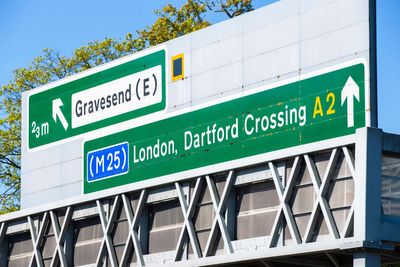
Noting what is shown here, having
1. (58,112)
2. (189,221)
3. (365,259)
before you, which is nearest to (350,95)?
(365,259)

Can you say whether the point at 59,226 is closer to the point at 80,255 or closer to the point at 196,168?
the point at 80,255

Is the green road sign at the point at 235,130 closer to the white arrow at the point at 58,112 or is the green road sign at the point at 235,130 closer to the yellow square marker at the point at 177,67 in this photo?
the yellow square marker at the point at 177,67

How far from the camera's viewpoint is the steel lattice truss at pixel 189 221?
75.5ft

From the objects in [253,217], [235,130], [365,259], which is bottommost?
[365,259]

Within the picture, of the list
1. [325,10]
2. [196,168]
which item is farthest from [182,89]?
[325,10]

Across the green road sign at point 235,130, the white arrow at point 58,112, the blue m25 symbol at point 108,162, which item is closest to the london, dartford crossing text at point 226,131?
the green road sign at point 235,130

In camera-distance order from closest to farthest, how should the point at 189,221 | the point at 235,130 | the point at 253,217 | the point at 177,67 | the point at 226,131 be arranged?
the point at 253,217 < the point at 235,130 < the point at 226,131 < the point at 189,221 < the point at 177,67

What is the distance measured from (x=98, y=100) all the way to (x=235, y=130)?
5.36 meters

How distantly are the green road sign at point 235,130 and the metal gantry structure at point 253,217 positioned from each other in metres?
0.38

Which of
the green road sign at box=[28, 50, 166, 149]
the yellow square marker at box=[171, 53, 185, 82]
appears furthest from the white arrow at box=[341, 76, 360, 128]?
the green road sign at box=[28, 50, 166, 149]

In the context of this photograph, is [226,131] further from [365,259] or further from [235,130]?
[365,259]

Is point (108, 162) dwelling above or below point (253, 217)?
above

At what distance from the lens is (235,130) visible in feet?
82.8

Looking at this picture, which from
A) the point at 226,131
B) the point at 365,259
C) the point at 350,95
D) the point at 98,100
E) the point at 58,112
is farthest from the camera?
the point at 58,112
